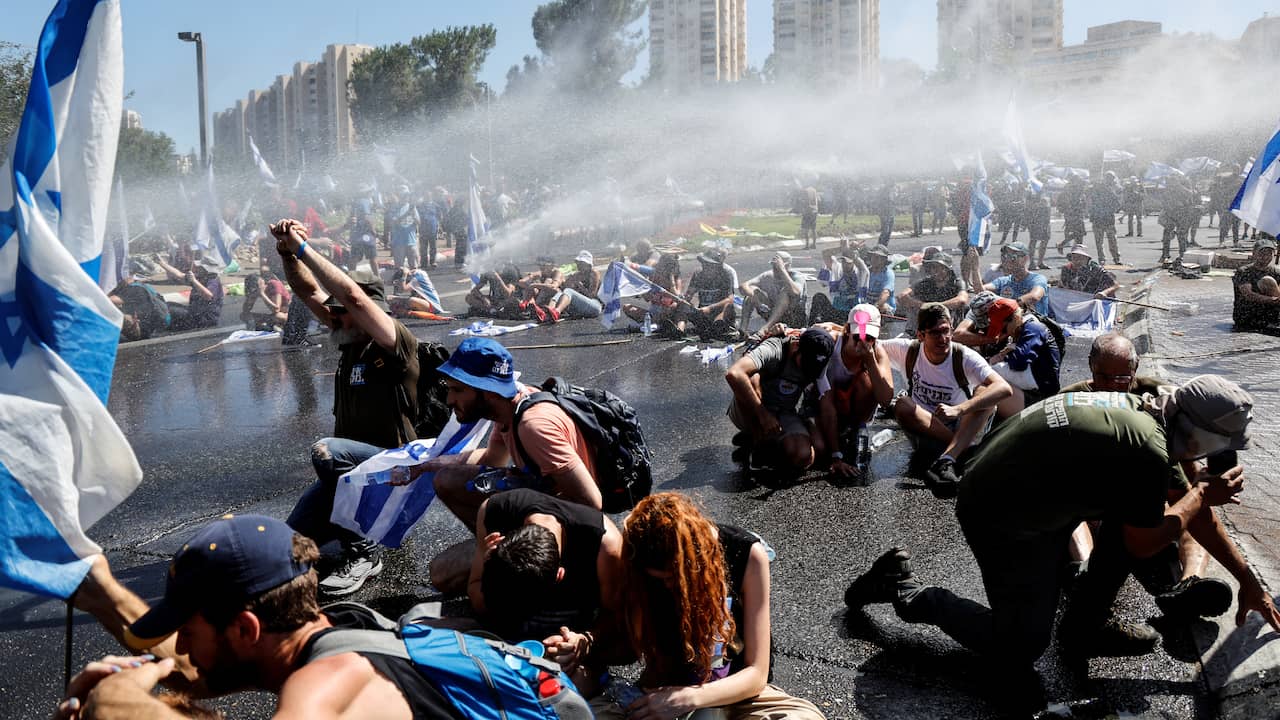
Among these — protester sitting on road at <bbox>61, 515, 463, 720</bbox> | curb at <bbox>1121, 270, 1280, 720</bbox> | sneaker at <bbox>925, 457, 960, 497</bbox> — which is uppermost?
protester sitting on road at <bbox>61, 515, 463, 720</bbox>

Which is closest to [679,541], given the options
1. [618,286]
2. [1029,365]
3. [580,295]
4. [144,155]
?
[1029,365]

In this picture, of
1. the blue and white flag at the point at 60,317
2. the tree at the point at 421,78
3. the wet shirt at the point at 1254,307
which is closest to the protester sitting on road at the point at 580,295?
the wet shirt at the point at 1254,307

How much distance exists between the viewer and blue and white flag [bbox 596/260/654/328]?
14.0 metres

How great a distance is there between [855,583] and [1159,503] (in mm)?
1418

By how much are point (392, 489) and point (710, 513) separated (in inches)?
78.7

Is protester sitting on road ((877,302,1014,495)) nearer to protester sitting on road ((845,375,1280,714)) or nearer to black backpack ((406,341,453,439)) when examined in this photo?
protester sitting on road ((845,375,1280,714))

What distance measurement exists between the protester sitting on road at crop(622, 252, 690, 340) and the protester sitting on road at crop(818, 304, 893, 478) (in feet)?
21.3

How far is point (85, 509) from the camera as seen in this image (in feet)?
10.5

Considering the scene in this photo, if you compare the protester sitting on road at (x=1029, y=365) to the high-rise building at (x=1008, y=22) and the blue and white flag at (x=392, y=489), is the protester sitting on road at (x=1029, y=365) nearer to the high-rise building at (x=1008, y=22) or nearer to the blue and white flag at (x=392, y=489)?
the blue and white flag at (x=392, y=489)

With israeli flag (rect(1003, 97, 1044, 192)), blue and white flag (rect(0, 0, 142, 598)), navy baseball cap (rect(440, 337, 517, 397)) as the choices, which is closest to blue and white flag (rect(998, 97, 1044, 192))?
israeli flag (rect(1003, 97, 1044, 192))

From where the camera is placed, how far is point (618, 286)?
46.2ft

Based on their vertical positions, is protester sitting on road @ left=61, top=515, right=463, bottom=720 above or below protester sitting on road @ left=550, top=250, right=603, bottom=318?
below

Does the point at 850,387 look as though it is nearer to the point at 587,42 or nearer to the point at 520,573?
the point at 520,573

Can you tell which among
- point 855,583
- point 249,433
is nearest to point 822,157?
point 249,433
